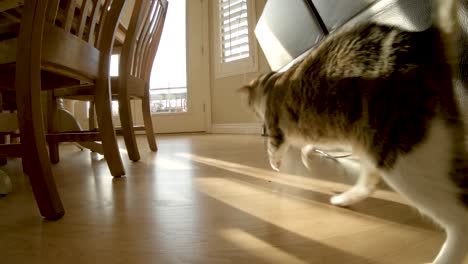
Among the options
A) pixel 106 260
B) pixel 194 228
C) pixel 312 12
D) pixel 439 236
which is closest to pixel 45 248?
pixel 106 260

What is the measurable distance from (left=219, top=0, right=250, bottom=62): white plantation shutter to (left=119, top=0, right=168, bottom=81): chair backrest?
1.65 m

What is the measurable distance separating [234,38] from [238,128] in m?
1.12

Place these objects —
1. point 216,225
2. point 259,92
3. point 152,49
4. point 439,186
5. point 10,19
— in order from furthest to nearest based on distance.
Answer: point 152,49
point 10,19
point 259,92
point 216,225
point 439,186

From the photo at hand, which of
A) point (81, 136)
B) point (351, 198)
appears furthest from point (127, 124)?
point (351, 198)

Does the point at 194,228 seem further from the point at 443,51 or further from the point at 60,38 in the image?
the point at 60,38

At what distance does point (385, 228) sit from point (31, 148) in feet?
2.62

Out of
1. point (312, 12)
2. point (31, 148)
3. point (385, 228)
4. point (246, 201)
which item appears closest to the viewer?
point (385, 228)

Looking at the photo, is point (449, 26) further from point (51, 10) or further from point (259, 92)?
point (51, 10)

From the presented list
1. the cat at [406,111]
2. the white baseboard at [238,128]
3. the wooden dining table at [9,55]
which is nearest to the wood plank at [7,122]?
the wooden dining table at [9,55]

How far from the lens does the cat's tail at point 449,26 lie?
1.38 feet

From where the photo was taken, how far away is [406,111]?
0.41 m

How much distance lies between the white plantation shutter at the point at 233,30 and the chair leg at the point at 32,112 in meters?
3.00

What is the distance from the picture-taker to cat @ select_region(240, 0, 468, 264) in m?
0.39

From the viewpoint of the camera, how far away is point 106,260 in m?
0.50
